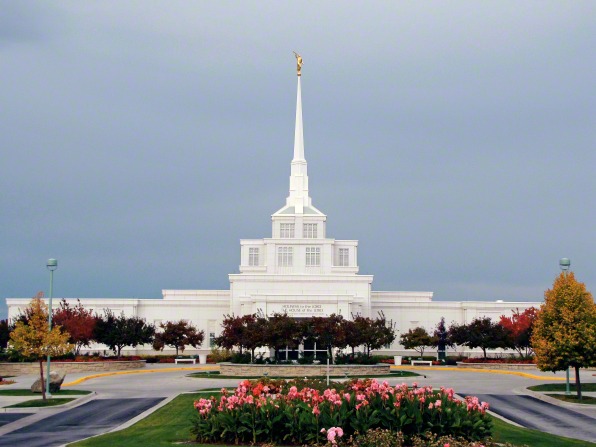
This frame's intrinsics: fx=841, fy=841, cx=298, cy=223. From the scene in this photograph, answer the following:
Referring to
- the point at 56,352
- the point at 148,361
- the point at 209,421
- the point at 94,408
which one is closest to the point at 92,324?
the point at 148,361

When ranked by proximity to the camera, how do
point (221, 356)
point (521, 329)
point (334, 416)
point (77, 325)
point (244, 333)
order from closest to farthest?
1. point (334, 416)
2. point (244, 333)
3. point (77, 325)
4. point (221, 356)
5. point (521, 329)

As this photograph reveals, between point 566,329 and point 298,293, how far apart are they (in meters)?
43.2

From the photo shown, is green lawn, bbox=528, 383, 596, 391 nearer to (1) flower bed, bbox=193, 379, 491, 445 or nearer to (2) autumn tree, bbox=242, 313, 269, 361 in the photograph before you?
(2) autumn tree, bbox=242, 313, 269, 361

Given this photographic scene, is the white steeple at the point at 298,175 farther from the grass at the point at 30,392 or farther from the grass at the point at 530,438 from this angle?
the grass at the point at 530,438

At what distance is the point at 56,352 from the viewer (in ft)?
121

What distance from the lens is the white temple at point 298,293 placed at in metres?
77.0

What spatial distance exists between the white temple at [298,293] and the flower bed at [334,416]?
180ft

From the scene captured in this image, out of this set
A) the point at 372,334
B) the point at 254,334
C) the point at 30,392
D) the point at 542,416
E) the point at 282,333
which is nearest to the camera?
the point at 542,416

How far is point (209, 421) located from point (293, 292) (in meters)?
57.7

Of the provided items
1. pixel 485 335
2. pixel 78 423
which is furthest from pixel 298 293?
pixel 78 423

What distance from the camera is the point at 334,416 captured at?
18984mm

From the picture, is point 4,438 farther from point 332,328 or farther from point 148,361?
point 148,361

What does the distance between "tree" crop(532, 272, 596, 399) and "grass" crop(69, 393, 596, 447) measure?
895cm

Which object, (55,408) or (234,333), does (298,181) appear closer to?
(234,333)
